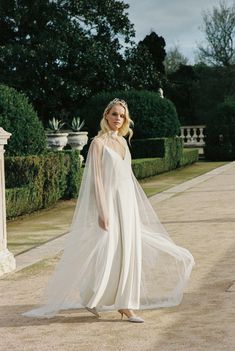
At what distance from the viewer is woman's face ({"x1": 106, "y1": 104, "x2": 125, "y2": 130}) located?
5.35 meters

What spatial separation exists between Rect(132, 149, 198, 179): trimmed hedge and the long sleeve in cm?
1453

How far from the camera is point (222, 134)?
31.2m

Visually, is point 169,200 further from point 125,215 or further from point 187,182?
point 125,215

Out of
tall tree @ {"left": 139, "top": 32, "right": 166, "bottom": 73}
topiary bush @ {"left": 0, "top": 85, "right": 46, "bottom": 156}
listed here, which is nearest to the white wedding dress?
topiary bush @ {"left": 0, "top": 85, "right": 46, "bottom": 156}

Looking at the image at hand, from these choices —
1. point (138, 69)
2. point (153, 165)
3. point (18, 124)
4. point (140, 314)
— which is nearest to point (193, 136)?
point (138, 69)

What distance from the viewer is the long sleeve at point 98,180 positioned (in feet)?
16.8

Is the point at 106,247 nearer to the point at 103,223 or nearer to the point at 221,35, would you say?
the point at 103,223

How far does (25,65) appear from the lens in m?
→ 28.4

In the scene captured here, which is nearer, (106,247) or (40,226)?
(106,247)

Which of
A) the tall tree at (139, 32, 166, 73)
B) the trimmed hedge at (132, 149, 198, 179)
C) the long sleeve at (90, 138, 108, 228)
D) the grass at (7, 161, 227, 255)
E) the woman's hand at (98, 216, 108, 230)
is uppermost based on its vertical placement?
the tall tree at (139, 32, 166, 73)

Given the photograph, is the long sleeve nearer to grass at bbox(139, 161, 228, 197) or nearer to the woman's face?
the woman's face

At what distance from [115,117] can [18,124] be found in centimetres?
807

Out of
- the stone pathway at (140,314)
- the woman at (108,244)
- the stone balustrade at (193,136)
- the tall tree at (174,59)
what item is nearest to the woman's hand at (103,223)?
the woman at (108,244)

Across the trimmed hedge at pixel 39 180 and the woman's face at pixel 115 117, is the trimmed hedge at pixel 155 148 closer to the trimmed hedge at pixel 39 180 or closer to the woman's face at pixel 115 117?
the trimmed hedge at pixel 39 180
